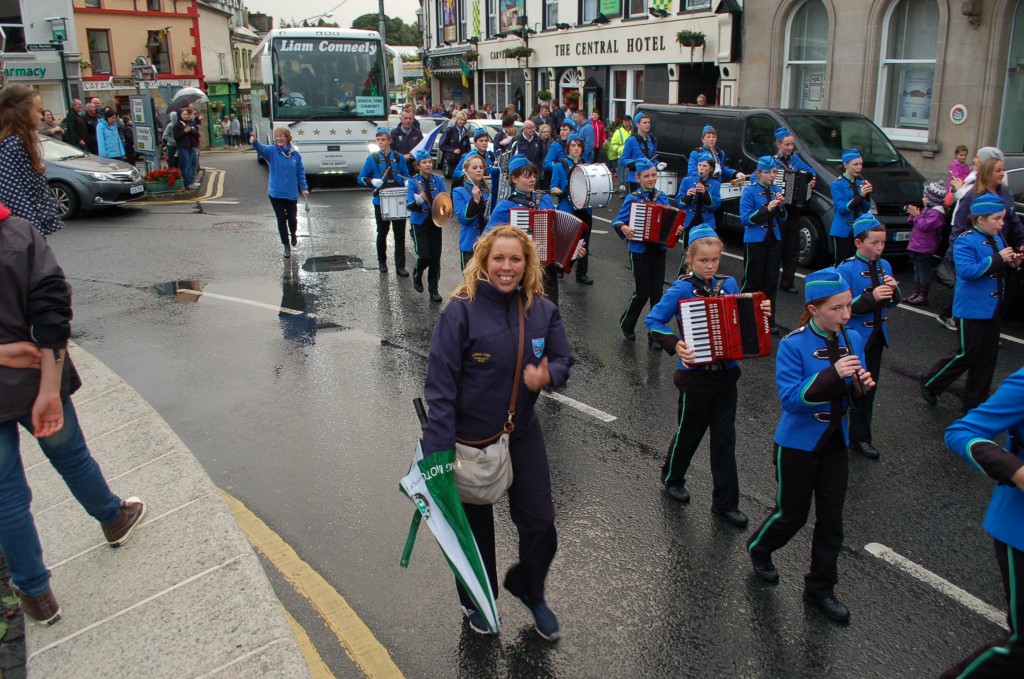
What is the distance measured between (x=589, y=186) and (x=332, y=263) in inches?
165

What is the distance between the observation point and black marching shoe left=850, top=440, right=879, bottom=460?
6.15 m

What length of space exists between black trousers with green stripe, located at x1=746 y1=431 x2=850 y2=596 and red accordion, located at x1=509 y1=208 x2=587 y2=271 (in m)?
4.06

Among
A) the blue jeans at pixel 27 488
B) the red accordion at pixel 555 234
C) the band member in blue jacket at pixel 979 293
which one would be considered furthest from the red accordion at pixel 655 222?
the blue jeans at pixel 27 488

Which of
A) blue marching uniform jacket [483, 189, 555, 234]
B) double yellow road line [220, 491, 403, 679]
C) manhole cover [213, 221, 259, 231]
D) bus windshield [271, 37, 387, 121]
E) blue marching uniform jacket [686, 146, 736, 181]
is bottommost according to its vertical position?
double yellow road line [220, 491, 403, 679]

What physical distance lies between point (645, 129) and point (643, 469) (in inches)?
379

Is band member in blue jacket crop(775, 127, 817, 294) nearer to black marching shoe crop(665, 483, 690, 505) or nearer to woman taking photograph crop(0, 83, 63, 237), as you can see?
black marching shoe crop(665, 483, 690, 505)

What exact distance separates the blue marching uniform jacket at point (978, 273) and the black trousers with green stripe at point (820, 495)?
303 centimetres

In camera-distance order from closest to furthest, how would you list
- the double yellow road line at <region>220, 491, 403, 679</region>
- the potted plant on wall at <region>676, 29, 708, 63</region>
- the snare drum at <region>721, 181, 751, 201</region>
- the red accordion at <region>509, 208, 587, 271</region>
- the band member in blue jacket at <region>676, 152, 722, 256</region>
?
the double yellow road line at <region>220, 491, 403, 679</region>
the red accordion at <region>509, 208, 587, 271</region>
the band member in blue jacket at <region>676, 152, 722, 256</region>
the snare drum at <region>721, 181, 751, 201</region>
the potted plant on wall at <region>676, 29, 708, 63</region>

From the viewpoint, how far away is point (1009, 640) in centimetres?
318

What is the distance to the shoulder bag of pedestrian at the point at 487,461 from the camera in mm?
3777

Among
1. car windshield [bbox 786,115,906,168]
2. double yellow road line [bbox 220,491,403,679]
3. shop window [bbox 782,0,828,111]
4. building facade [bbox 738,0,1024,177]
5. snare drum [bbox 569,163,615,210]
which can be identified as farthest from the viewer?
shop window [bbox 782,0,828,111]

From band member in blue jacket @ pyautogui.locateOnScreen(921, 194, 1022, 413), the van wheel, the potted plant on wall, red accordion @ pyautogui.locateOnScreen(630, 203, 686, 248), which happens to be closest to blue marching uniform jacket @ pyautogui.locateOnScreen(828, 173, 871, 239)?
red accordion @ pyautogui.locateOnScreen(630, 203, 686, 248)

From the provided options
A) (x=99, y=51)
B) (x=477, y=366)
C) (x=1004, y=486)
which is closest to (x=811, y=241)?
(x=1004, y=486)

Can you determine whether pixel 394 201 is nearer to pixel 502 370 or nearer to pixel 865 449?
pixel 865 449
